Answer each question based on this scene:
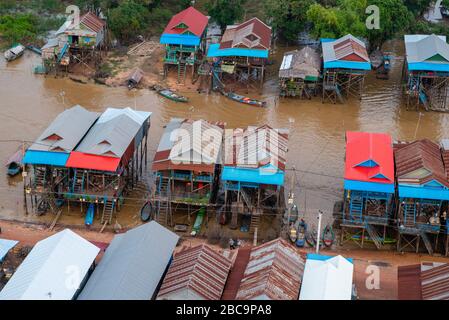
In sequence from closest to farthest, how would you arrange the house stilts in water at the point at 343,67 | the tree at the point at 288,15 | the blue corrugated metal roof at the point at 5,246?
the blue corrugated metal roof at the point at 5,246 < the house stilts in water at the point at 343,67 < the tree at the point at 288,15

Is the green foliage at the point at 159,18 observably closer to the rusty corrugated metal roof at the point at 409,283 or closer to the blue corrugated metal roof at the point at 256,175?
the blue corrugated metal roof at the point at 256,175

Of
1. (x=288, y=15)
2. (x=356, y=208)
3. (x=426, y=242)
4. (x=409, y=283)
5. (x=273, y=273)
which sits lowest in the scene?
(x=426, y=242)

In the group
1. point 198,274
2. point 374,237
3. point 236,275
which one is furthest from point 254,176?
point 198,274

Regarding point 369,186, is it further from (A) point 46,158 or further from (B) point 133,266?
(A) point 46,158

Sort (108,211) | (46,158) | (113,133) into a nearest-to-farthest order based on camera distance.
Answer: (46,158)
(108,211)
(113,133)

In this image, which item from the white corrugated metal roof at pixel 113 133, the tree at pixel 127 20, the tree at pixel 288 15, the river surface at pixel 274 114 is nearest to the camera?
the white corrugated metal roof at pixel 113 133

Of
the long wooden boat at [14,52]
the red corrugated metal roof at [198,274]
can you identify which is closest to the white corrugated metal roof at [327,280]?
the red corrugated metal roof at [198,274]

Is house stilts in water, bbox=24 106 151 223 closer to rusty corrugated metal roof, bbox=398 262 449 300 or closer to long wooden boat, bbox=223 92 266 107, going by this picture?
long wooden boat, bbox=223 92 266 107
